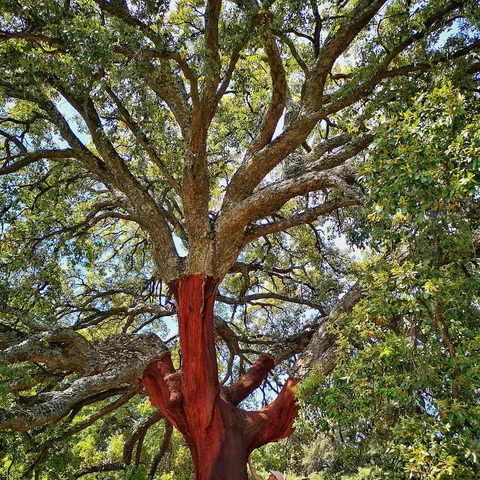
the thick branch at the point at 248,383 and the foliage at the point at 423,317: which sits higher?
the thick branch at the point at 248,383

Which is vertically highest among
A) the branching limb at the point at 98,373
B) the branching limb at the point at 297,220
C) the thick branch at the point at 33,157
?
the thick branch at the point at 33,157

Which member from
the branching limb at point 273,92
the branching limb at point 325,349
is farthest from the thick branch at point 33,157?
the branching limb at point 325,349

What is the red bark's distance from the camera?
513 cm

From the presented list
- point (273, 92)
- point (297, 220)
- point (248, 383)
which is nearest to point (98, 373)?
point (248, 383)

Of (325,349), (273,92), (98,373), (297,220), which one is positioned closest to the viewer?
(98,373)

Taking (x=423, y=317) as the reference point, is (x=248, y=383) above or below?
above

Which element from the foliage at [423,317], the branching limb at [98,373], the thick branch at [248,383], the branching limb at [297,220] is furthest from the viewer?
the thick branch at [248,383]

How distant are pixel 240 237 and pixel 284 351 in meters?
2.31

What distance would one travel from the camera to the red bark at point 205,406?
5129 mm

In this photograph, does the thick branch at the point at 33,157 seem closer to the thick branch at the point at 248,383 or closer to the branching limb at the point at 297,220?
the branching limb at the point at 297,220

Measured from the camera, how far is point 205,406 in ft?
17.0

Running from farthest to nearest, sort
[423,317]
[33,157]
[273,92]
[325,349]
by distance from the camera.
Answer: [33,157] → [273,92] → [325,349] → [423,317]

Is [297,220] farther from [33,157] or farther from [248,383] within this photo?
[33,157]

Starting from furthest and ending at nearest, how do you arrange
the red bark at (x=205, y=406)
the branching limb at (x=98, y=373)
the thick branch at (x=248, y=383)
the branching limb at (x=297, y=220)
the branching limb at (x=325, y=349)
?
the thick branch at (x=248, y=383), the branching limb at (x=297, y=220), the red bark at (x=205, y=406), the branching limb at (x=325, y=349), the branching limb at (x=98, y=373)
